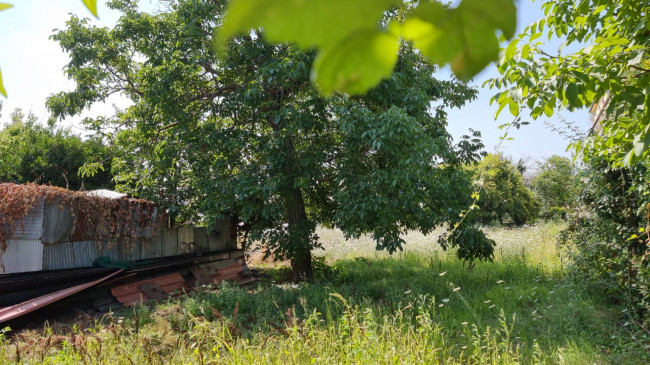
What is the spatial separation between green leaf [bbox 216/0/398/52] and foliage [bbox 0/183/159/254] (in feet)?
23.2

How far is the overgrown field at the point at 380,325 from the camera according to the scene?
9.62 ft

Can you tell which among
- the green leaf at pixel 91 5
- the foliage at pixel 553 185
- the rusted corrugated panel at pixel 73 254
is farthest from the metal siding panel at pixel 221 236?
the green leaf at pixel 91 5

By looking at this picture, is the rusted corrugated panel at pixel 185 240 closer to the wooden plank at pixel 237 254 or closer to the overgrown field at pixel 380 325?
the wooden plank at pixel 237 254

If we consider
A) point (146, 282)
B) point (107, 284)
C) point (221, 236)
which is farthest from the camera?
point (221, 236)

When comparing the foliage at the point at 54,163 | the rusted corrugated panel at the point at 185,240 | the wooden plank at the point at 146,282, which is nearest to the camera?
the wooden plank at the point at 146,282

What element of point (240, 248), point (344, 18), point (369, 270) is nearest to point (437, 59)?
point (344, 18)

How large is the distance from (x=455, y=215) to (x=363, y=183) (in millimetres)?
1646

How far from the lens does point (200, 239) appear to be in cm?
920

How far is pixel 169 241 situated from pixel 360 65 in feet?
29.3

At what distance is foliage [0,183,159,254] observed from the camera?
5.88 metres

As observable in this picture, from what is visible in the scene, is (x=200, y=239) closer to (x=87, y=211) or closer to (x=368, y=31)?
(x=87, y=211)

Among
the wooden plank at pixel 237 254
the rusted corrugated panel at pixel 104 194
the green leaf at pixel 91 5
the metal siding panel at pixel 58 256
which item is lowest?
the wooden plank at pixel 237 254

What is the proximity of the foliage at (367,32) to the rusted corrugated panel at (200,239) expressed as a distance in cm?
934

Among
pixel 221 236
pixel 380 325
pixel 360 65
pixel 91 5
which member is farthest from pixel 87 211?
pixel 360 65
